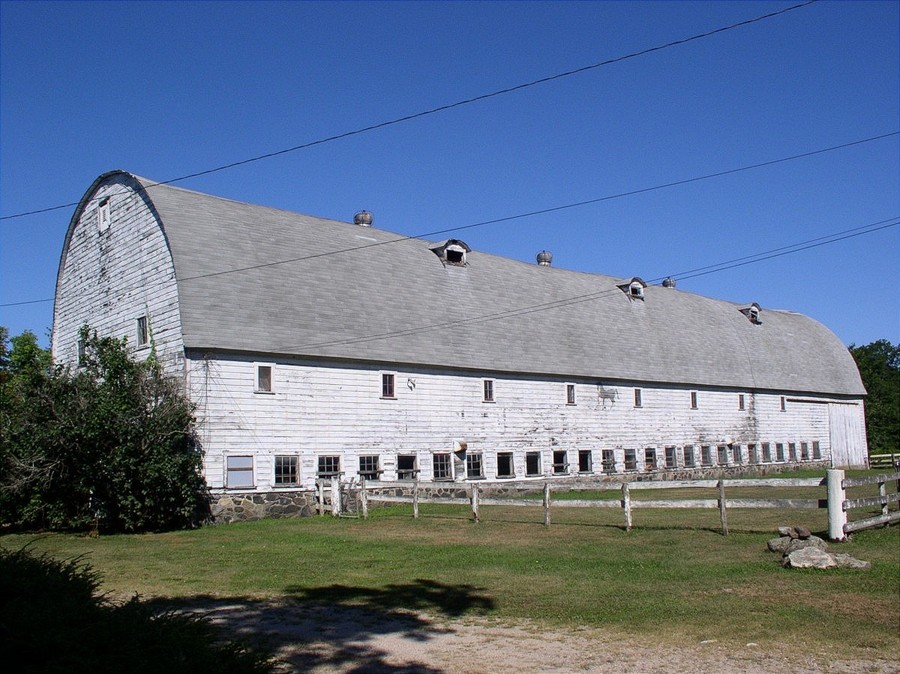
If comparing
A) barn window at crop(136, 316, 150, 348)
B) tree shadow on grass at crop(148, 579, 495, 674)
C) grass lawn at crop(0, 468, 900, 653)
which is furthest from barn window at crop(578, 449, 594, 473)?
tree shadow on grass at crop(148, 579, 495, 674)

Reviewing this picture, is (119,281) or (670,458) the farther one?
(670,458)

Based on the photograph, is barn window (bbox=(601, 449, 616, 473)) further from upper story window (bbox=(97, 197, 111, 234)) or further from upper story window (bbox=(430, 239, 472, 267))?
upper story window (bbox=(97, 197, 111, 234))

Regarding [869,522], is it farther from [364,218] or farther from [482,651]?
[364,218]

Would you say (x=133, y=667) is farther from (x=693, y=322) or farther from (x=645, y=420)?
(x=693, y=322)

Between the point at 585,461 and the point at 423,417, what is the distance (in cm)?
964

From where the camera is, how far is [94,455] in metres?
22.1

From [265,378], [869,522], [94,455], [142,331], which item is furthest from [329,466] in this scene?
[869,522]

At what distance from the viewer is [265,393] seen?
25984 mm

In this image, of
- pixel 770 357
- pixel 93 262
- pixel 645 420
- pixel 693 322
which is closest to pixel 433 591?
pixel 93 262

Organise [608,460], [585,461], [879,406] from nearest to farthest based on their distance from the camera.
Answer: [585,461]
[608,460]
[879,406]

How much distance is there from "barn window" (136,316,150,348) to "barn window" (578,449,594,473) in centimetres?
1869

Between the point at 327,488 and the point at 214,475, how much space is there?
3.58 m

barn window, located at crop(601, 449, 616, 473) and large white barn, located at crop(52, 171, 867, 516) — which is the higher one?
large white barn, located at crop(52, 171, 867, 516)

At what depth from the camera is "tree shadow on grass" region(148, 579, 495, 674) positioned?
26.7ft
